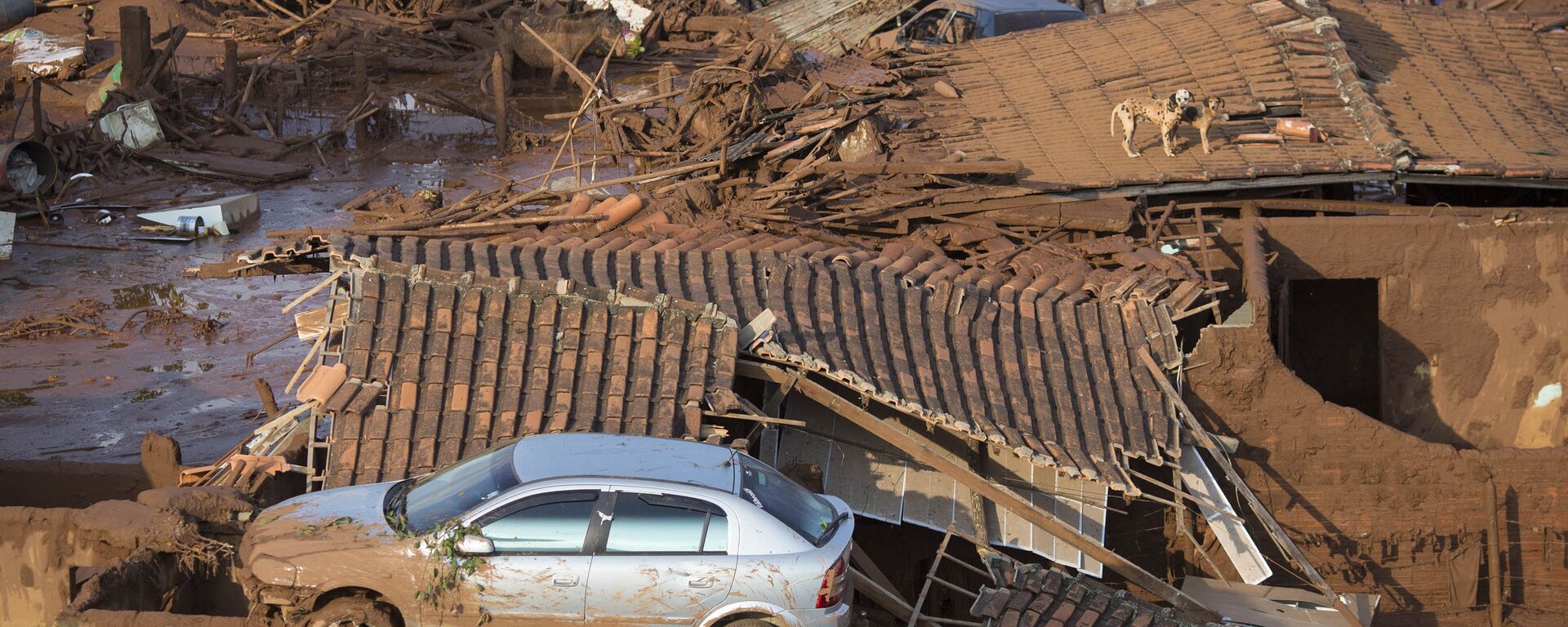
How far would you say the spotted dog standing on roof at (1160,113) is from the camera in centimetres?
1479

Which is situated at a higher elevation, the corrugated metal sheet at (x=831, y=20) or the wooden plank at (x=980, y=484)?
the corrugated metal sheet at (x=831, y=20)

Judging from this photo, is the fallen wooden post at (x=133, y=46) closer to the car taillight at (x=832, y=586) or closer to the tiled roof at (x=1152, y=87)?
the tiled roof at (x=1152, y=87)

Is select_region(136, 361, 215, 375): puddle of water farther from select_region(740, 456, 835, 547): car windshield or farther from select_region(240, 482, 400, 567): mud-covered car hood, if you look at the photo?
select_region(740, 456, 835, 547): car windshield

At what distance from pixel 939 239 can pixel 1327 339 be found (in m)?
5.12

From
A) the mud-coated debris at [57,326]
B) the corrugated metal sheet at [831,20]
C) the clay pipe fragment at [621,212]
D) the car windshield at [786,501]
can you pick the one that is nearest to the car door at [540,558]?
the car windshield at [786,501]

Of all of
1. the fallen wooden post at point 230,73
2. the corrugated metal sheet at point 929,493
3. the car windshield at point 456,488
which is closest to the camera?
the car windshield at point 456,488

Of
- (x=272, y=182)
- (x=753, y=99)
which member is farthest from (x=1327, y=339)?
(x=272, y=182)

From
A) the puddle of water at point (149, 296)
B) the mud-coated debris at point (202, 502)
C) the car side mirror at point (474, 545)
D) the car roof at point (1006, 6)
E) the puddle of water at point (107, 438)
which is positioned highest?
the car roof at point (1006, 6)

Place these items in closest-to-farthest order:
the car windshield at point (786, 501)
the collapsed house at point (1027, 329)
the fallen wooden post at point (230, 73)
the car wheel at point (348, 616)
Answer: the car wheel at point (348, 616)
the car windshield at point (786, 501)
the collapsed house at point (1027, 329)
the fallen wooden post at point (230, 73)

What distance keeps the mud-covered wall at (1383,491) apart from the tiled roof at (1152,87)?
2934 mm

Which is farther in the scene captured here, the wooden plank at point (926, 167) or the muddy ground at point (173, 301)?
the muddy ground at point (173, 301)

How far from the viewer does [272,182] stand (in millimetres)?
22406

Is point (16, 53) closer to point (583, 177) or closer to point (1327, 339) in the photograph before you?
point (583, 177)

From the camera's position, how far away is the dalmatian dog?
14.9 m
